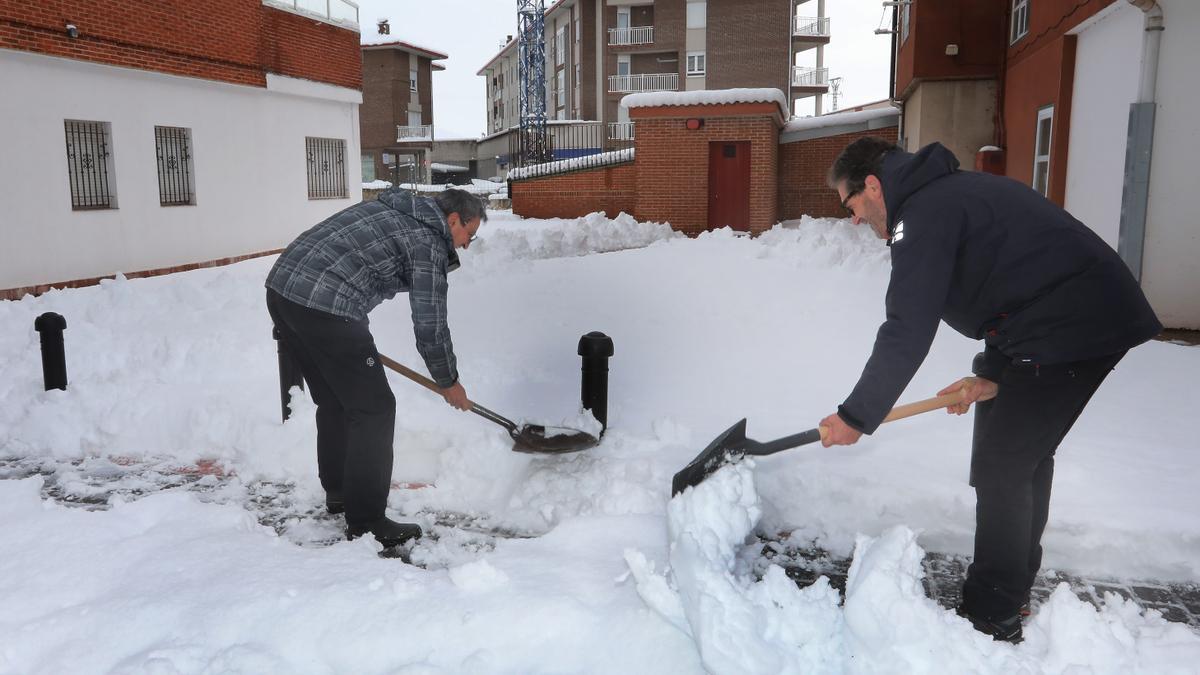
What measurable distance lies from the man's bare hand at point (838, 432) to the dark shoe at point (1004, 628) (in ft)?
2.59

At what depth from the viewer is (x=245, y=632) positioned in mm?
3096

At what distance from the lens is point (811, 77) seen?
44.7 metres

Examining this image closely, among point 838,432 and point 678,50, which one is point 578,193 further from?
point 678,50

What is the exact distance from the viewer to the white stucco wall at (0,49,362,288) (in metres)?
11.6

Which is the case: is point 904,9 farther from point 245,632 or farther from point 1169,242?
point 245,632

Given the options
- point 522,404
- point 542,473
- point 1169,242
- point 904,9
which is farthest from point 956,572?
point 904,9

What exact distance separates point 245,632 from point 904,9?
22.3 metres

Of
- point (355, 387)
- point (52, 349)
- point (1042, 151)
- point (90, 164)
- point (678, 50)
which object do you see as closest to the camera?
point (355, 387)

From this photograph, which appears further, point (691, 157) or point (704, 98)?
point (691, 157)

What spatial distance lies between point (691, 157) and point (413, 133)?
35604 mm

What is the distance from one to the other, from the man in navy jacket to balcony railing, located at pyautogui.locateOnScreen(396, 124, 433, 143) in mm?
50652

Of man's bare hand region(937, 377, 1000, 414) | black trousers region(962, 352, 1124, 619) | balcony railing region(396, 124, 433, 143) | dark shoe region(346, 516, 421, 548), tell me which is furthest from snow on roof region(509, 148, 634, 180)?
balcony railing region(396, 124, 433, 143)

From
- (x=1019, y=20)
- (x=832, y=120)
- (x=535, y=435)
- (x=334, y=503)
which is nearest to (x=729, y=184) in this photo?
(x=832, y=120)

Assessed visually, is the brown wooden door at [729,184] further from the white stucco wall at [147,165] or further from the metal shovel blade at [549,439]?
the metal shovel blade at [549,439]
